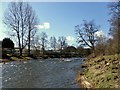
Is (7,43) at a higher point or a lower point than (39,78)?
higher

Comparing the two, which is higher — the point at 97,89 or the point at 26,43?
the point at 26,43

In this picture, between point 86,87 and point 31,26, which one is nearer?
point 86,87

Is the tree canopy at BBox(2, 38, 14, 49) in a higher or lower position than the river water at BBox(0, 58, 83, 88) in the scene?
higher

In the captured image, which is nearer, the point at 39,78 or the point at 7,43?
the point at 39,78

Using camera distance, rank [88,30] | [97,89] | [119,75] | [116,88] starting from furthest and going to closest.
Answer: [88,30] → [119,75] → [97,89] → [116,88]

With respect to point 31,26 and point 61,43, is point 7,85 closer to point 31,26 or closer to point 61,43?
point 31,26

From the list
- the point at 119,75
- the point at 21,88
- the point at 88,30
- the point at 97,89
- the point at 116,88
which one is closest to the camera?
the point at 116,88

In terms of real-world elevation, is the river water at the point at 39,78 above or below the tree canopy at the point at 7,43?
below

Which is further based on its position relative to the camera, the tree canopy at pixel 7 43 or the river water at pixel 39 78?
Result: the tree canopy at pixel 7 43

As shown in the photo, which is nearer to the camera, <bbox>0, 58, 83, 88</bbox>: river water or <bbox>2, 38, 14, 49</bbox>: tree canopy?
<bbox>0, 58, 83, 88</bbox>: river water

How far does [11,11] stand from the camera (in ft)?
169

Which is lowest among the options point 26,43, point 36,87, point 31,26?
point 36,87

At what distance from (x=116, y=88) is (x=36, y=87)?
524 cm

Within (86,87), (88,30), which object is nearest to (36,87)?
(86,87)
